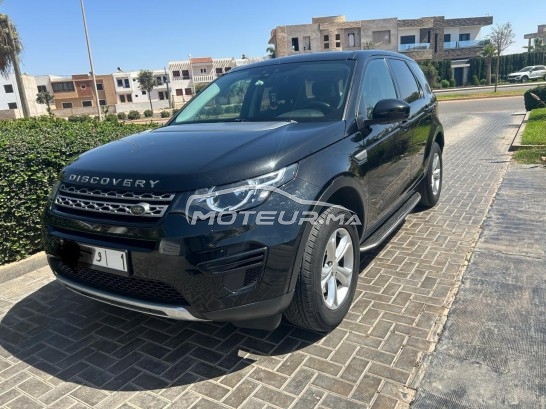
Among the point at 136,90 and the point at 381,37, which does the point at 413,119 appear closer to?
the point at 381,37

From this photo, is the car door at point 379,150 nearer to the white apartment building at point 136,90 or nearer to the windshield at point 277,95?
the windshield at point 277,95

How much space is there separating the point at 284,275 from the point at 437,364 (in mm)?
1101

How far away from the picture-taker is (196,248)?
2211mm

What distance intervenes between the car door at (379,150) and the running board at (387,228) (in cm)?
11

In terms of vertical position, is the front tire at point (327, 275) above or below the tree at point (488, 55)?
below

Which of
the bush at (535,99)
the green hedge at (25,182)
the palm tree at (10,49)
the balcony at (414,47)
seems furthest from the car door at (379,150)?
the balcony at (414,47)

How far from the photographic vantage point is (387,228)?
12.3 ft

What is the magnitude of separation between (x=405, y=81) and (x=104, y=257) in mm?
3661

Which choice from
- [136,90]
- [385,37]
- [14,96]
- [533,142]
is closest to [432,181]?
[533,142]

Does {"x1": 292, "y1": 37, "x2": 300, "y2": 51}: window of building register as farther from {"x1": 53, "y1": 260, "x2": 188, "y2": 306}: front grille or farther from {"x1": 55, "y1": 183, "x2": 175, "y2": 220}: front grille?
{"x1": 53, "y1": 260, "x2": 188, "y2": 306}: front grille

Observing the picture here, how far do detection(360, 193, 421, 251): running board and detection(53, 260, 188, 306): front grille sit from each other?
1.55 metres

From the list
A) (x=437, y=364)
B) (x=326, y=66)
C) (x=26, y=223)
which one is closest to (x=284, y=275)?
(x=437, y=364)

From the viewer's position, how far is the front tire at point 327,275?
8.25 ft

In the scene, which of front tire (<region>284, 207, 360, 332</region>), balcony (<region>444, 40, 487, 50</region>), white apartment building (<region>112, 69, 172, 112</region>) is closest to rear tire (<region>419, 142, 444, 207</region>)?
front tire (<region>284, 207, 360, 332</region>)
